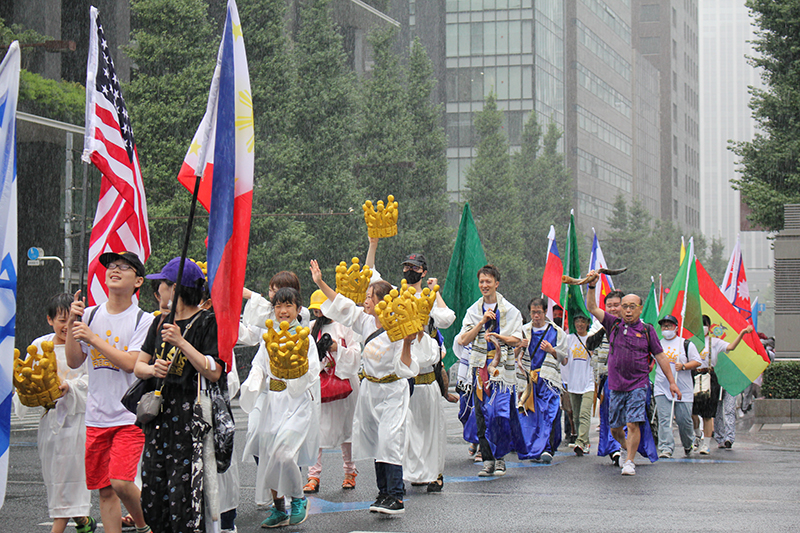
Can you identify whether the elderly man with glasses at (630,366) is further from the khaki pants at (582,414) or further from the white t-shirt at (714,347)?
the white t-shirt at (714,347)

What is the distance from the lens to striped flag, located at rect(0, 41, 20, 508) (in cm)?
459

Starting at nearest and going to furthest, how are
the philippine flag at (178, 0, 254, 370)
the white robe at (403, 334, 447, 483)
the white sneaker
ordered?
1. the philippine flag at (178, 0, 254, 370)
2. the white robe at (403, 334, 447, 483)
3. the white sneaker

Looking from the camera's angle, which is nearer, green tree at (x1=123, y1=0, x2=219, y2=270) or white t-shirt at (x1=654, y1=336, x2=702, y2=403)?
white t-shirt at (x1=654, y1=336, x2=702, y2=403)

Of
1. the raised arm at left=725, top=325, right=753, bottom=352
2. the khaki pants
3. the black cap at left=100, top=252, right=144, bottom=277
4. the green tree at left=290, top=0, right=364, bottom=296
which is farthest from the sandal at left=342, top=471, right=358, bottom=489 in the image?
the green tree at left=290, top=0, right=364, bottom=296

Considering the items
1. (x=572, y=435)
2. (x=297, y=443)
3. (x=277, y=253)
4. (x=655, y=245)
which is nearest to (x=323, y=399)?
(x=297, y=443)

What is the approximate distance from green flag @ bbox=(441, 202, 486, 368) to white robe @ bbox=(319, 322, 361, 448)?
237cm

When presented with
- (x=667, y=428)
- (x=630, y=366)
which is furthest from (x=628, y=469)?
(x=667, y=428)

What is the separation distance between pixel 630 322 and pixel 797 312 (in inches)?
496

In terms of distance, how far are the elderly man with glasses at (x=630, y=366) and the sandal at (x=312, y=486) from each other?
3.22 metres

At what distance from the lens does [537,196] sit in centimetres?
5122

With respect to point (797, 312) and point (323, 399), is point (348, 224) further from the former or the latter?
point (323, 399)

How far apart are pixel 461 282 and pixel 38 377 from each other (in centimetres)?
597

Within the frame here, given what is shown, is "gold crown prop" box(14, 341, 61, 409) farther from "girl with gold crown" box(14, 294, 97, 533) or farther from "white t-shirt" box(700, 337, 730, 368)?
"white t-shirt" box(700, 337, 730, 368)

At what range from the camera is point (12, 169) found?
4871 mm
